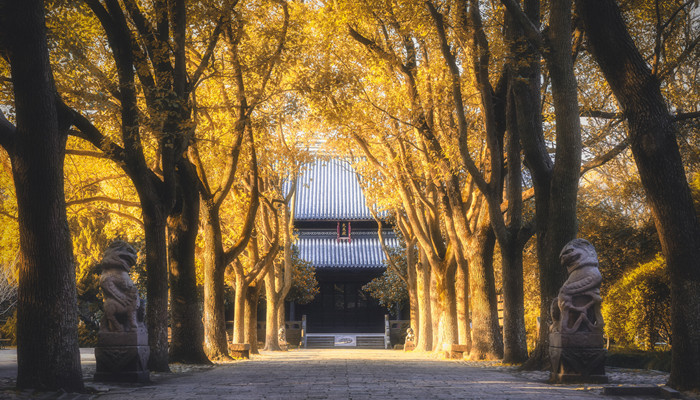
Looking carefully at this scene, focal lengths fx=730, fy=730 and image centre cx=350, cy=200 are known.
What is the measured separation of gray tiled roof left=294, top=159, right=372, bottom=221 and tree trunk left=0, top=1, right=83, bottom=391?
35746 millimetres

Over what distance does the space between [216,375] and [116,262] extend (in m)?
3.58

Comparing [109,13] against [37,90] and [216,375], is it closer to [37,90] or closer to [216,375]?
[37,90]

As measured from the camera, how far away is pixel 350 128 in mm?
19734

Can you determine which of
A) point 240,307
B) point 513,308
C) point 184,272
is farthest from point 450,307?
point 184,272

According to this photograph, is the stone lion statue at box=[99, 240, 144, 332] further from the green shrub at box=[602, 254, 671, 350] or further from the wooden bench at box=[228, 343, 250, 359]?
the green shrub at box=[602, 254, 671, 350]

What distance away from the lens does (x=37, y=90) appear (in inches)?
360

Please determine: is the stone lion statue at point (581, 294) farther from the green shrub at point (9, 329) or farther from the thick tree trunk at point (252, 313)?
the green shrub at point (9, 329)

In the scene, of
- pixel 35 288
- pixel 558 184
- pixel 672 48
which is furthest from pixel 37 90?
pixel 672 48

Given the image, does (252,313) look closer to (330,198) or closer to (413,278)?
(413,278)

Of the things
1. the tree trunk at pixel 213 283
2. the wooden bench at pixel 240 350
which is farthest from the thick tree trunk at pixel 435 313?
the tree trunk at pixel 213 283

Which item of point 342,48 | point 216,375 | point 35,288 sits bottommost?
point 216,375

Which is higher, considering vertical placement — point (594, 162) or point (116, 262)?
point (594, 162)

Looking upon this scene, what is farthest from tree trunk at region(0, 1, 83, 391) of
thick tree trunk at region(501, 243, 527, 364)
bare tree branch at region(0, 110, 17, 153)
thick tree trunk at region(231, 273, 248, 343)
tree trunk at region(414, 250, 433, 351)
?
tree trunk at region(414, 250, 433, 351)

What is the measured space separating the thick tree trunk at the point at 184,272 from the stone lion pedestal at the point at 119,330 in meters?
4.96
